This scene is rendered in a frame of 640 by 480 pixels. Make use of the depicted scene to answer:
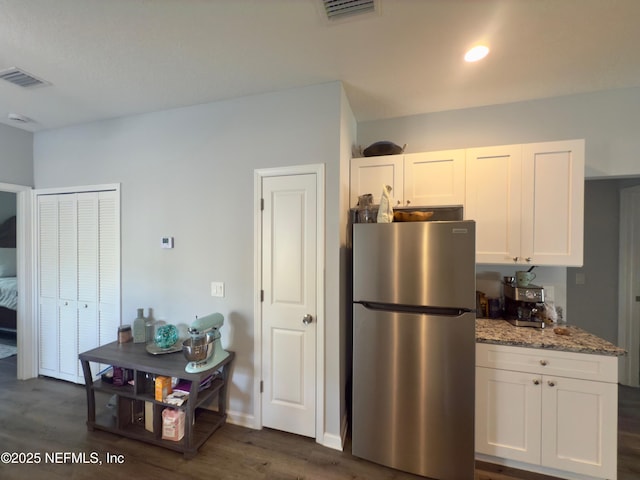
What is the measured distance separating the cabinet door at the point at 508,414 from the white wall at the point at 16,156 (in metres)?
4.82

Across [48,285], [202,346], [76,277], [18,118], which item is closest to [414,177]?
[202,346]

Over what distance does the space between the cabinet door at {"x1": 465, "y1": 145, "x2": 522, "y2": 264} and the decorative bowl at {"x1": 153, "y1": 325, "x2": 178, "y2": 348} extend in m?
2.56

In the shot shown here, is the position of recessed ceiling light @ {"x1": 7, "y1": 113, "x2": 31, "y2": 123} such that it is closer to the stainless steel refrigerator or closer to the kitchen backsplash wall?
the stainless steel refrigerator

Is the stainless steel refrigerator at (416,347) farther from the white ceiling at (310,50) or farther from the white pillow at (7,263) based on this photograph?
the white pillow at (7,263)

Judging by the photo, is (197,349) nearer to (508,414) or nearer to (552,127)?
(508,414)

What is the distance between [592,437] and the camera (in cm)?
156

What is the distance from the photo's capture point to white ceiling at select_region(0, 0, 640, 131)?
53.1 inches

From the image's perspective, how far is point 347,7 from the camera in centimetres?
133

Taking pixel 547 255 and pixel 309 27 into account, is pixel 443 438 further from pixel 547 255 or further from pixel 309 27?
pixel 309 27

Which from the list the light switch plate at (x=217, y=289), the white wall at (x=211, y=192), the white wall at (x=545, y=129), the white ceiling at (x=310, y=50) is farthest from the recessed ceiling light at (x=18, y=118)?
the white wall at (x=545, y=129)

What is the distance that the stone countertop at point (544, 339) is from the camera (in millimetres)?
1563

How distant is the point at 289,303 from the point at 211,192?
120 centimetres

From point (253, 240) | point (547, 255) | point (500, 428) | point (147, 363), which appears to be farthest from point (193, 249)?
point (547, 255)

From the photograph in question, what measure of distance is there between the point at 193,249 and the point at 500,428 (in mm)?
2723
